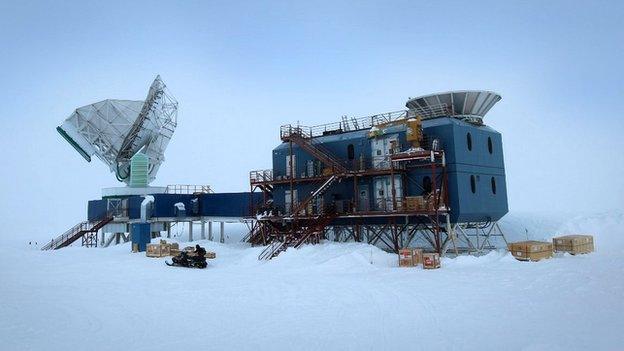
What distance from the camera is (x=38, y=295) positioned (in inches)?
750

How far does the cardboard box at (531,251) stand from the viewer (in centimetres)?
2578

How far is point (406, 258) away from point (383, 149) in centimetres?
1095

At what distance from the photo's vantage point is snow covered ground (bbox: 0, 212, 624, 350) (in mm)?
11672

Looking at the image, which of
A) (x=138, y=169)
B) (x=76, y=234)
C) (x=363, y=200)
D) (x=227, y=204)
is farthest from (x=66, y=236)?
(x=363, y=200)

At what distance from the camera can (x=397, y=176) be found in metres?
33.4

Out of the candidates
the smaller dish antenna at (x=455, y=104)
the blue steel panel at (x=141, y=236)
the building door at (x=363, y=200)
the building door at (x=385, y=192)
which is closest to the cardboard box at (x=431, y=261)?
the building door at (x=385, y=192)

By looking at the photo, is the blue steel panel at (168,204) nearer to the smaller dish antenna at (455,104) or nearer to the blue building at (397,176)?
the blue building at (397,176)

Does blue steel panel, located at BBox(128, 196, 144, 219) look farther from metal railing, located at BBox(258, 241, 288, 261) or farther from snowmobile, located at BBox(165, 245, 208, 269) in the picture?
metal railing, located at BBox(258, 241, 288, 261)

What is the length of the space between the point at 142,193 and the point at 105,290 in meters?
34.0

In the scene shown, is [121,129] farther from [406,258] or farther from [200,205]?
[406,258]

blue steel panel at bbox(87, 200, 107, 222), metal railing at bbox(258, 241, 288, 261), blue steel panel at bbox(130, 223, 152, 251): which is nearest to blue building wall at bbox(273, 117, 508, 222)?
metal railing at bbox(258, 241, 288, 261)

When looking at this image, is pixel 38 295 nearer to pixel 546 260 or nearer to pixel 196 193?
pixel 546 260

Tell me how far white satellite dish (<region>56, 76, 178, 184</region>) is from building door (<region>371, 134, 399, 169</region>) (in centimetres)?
2836

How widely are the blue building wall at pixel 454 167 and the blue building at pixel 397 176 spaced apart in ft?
0.24
